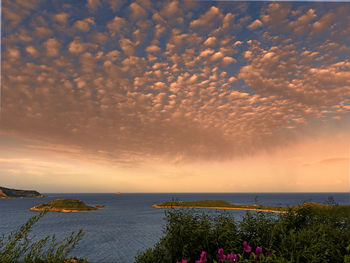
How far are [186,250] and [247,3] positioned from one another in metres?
19.1

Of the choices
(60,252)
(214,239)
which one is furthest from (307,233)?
(60,252)

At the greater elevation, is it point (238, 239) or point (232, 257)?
point (232, 257)

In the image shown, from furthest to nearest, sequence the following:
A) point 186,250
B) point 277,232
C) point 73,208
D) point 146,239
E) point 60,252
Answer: point 73,208 < point 146,239 < point 277,232 < point 186,250 < point 60,252

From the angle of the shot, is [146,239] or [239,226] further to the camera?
[146,239]

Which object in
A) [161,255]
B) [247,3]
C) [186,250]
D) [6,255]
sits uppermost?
[247,3]

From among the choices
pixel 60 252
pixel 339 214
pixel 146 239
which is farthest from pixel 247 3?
pixel 146 239

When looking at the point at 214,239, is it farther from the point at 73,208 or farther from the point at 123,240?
the point at 73,208

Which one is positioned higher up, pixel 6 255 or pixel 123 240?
pixel 6 255

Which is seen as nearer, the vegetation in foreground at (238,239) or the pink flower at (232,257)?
the pink flower at (232,257)

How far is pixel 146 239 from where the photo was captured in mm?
43281

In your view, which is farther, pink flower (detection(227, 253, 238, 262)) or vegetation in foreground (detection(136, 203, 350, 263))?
vegetation in foreground (detection(136, 203, 350, 263))

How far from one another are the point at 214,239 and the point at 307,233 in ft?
11.9

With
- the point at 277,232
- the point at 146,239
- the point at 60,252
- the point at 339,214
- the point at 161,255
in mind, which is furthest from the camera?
the point at 146,239

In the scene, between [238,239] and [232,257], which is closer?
[232,257]
